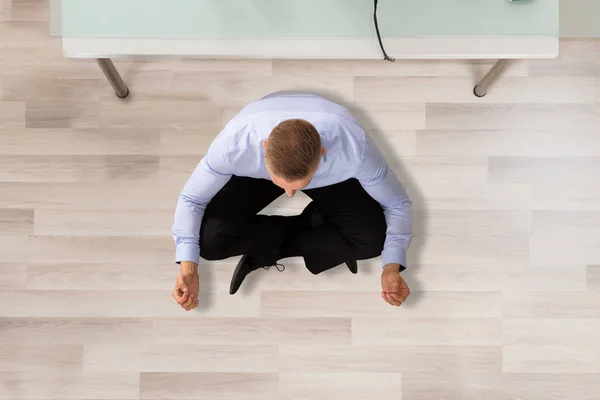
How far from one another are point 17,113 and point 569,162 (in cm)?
192

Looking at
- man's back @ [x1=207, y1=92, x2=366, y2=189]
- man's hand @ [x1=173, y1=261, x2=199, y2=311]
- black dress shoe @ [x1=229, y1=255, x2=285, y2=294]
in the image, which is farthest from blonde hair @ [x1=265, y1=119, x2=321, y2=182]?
black dress shoe @ [x1=229, y1=255, x2=285, y2=294]

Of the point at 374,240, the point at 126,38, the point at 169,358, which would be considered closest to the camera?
the point at 126,38

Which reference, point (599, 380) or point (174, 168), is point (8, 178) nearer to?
point (174, 168)

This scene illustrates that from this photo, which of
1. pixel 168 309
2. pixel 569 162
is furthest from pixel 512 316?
pixel 168 309

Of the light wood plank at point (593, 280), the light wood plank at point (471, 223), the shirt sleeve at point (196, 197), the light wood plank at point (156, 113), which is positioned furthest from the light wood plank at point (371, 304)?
the light wood plank at point (156, 113)

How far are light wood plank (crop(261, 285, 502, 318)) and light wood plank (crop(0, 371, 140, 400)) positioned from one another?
535 millimetres

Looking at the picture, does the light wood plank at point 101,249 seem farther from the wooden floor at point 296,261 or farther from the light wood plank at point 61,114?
the light wood plank at point 61,114

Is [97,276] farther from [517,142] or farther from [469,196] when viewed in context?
[517,142]

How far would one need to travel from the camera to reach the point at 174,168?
75.1 inches

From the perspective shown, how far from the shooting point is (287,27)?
4.28 feet

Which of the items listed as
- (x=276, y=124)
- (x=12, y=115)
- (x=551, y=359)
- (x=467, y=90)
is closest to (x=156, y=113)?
(x=12, y=115)

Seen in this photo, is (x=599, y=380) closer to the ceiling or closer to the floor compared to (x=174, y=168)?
closer to the floor

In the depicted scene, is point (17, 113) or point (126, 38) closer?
point (126, 38)

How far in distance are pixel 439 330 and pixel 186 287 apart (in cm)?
90
